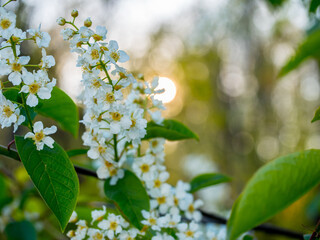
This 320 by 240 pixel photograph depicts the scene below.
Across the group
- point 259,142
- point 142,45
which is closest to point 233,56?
point 259,142

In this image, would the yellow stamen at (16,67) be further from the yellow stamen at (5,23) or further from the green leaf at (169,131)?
the green leaf at (169,131)

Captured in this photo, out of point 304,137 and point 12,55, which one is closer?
point 12,55

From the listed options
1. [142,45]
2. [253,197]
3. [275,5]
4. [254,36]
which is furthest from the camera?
[254,36]

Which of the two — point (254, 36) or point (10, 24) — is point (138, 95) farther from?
point (254, 36)

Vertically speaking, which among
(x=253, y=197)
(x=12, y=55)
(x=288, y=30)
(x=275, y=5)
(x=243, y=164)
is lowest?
(x=243, y=164)

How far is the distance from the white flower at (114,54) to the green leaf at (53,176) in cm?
22

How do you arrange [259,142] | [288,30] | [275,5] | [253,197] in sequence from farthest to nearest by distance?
1. [259,142]
2. [288,30]
3. [275,5]
4. [253,197]

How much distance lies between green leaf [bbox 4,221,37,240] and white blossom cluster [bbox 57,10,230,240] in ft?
1.57

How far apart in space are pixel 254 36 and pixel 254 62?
71cm

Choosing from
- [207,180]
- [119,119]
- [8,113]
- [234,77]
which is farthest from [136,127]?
[234,77]

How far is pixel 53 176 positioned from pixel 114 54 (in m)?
0.28

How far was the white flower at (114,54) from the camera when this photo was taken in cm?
70

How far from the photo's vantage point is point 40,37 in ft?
2.36

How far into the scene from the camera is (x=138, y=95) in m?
0.92
